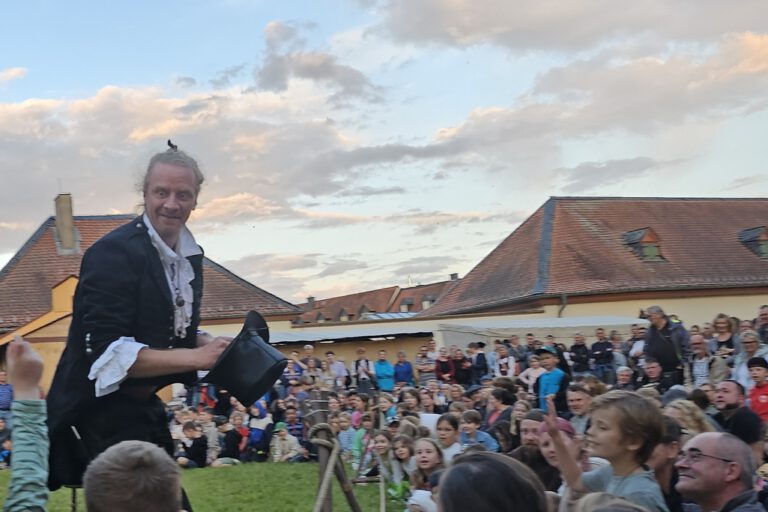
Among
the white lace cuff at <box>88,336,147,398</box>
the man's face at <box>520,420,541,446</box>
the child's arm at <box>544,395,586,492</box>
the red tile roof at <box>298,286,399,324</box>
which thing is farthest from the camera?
the red tile roof at <box>298,286,399,324</box>

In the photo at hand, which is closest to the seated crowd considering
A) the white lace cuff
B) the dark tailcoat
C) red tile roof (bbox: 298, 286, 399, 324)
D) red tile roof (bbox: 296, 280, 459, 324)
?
the dark tailcoat

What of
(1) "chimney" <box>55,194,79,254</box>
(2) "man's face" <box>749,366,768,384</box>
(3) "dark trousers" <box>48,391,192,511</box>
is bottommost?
(2) "man's face" <box>749,366,768,384</box>

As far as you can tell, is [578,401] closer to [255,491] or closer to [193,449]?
[255,491]

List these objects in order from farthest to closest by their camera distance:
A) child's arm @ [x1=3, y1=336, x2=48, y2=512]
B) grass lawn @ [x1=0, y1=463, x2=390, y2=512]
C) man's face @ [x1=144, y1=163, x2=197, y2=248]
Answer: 1. grass lawn @ [x1=0, y1=463, x2=390, y2=512]
2. man's face @ [x1=144, y1=163, x2=197, y2=248]
3. child's arm @ [x1=3, y1=336, x2=48, y2=512]

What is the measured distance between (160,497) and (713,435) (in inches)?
122

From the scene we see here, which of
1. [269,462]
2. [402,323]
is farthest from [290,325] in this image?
[269,462]

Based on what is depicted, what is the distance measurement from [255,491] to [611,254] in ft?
106

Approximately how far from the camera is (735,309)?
41531 mm

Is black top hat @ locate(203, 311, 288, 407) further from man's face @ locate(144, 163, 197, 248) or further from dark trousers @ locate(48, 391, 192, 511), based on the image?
man's face @ locate(144, 163, 197, 248)

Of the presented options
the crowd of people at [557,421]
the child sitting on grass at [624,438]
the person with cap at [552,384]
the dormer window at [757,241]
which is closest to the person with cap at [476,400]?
the crowd of people at [557,421]

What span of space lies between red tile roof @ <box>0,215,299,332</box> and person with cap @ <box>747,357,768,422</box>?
29.1 m

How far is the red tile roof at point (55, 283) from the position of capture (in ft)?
121

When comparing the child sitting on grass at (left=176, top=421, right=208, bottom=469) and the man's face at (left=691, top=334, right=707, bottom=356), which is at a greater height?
the man's face at (left=691, top=334, right=707, bottom=356)

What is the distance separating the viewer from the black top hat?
3766mm
